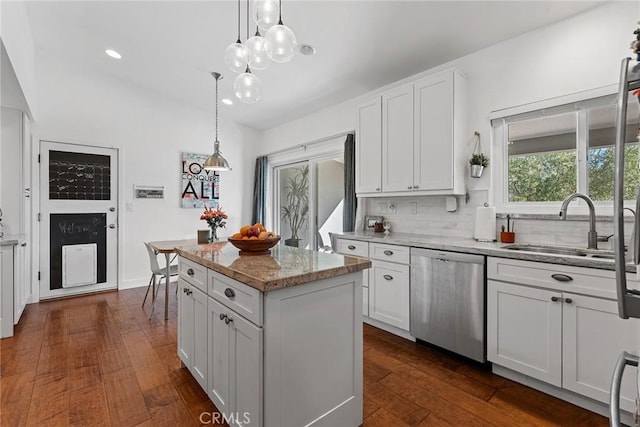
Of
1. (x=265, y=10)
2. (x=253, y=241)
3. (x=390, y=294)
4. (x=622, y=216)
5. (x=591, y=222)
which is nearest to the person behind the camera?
(x=622, y=216)

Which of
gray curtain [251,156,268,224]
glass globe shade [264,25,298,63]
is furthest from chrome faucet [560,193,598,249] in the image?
gray curtain [251,156,268,224]

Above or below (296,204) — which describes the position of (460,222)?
below

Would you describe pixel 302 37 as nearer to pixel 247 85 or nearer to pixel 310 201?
pixel 247 85

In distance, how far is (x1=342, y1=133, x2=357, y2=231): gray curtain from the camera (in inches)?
150

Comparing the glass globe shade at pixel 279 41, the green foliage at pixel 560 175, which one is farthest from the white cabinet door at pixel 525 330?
the glass globe shade at pixel 279 41

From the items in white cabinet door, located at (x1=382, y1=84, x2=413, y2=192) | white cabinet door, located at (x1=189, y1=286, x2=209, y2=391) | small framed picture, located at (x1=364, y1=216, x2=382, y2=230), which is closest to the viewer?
white cabinet door, located at (x1=189, y1=286, x2=209, y2=391)

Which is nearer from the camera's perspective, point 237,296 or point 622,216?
point 622,216

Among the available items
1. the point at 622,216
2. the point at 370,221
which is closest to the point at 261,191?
the point at 370,221

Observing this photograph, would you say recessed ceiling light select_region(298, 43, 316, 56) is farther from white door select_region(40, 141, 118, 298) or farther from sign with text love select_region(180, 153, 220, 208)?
white door select_region(40, 141, 118, 298)

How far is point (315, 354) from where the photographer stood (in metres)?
1.44

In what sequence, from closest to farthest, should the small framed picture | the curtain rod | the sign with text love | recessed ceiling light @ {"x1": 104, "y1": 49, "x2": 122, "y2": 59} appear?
the small framed picture
recessed ceiling light @ {"x1": 104, "y1": 49, "x2": 122, "y2": 59}
the curtain rod
the sign with text love

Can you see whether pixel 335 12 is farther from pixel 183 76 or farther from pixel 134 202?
pixel 134 202

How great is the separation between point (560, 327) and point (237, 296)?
1910 millimetres

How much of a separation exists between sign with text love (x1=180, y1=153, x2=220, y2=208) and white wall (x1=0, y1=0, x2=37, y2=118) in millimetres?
1918
